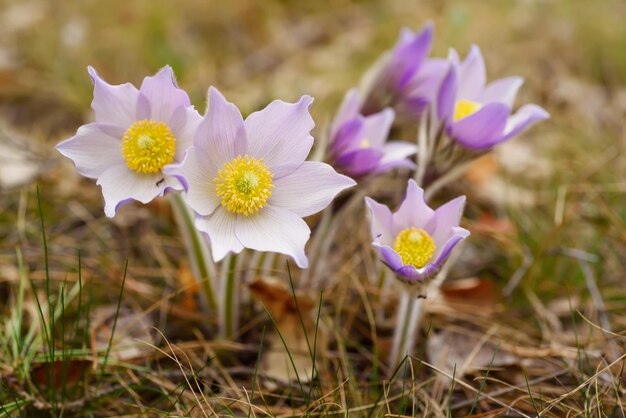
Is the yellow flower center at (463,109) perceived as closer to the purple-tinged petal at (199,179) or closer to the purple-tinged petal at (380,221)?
the purple-tinged petal at (380,221)

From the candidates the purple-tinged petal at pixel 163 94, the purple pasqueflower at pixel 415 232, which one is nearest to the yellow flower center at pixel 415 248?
the purple pasqueflower at pixel 415 232

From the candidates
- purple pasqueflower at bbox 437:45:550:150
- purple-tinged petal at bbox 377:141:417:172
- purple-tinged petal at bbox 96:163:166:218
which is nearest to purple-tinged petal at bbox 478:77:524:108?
purple pasqueflower at bbox 437:45:550:150

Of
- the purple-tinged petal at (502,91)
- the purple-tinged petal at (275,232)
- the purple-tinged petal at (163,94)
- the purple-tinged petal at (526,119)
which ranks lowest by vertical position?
the purple-tinged petal at (526,119)

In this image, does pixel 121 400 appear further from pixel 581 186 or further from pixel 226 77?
pixel 226 77

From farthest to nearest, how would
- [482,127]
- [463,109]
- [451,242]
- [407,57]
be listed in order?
1. [407,57]
2. [463,109]
3. [482,127]
4. [451,242]

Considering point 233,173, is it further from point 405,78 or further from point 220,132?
point 405,78

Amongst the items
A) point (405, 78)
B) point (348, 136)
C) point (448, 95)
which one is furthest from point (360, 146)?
point (405, 78)

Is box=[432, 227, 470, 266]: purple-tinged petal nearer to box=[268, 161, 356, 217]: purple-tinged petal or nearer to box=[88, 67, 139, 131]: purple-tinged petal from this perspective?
box=[268, 161, 356, 217]: purple-tinged petal
